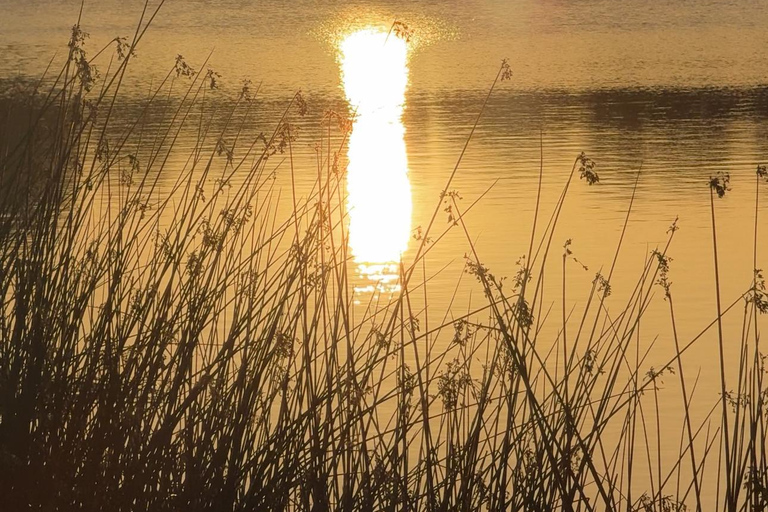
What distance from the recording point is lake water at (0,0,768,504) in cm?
649

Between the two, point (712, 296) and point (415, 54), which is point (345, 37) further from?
point (712, 296)

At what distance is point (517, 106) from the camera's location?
44.6ft

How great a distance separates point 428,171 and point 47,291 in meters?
7.14

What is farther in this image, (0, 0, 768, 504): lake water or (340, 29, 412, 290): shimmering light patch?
(0, 0, 768, 504): lake water

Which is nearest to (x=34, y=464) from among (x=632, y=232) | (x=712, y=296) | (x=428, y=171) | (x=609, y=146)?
(x=712, y=296)

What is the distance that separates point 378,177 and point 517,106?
15.6 feet

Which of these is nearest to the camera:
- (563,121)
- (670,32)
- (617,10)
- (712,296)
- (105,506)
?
(105,506)

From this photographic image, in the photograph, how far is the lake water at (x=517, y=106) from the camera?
6492mm

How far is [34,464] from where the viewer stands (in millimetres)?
1884

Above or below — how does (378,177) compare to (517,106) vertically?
below

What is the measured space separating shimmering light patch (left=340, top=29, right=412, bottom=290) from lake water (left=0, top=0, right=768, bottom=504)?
0.08 ft

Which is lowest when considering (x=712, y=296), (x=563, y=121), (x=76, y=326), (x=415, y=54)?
(x=76, y=326)

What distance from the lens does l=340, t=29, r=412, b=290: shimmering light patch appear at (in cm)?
619

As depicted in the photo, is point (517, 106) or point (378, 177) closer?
point (378, 177)
